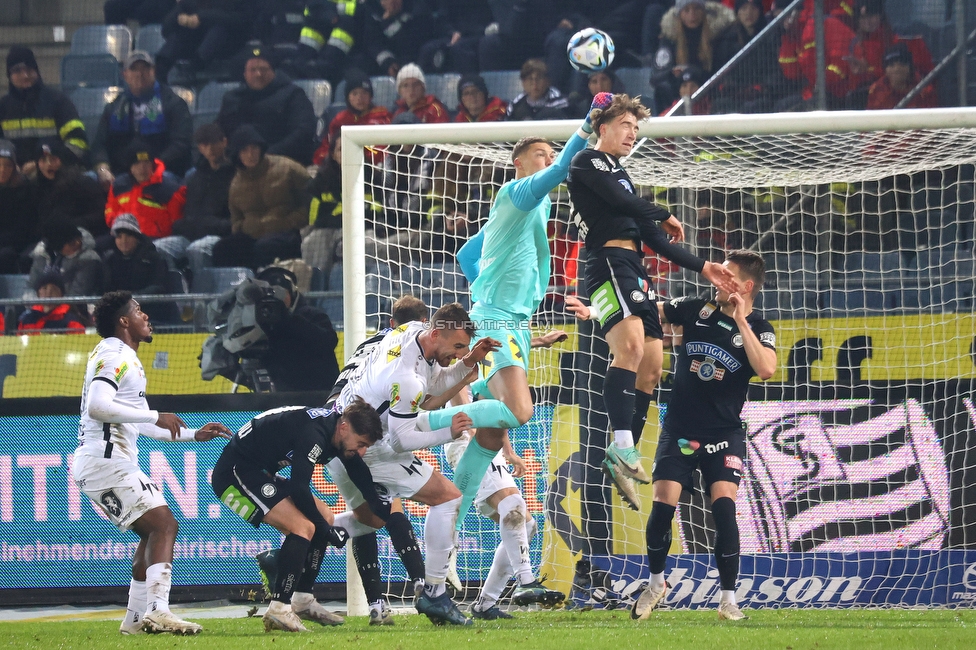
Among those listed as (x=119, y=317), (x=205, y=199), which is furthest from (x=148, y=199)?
(x=119, y=317)

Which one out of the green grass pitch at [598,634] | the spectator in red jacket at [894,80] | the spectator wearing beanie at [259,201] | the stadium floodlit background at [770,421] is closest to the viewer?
the green grass pitch at [598,634]

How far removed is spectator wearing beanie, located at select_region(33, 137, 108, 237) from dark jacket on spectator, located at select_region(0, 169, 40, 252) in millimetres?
92

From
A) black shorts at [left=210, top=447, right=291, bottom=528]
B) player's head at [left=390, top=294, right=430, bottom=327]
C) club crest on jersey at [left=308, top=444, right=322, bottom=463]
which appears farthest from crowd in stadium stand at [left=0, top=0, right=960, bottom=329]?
club crest on jersey at [left=308, top=444, right=322, bottom=463]

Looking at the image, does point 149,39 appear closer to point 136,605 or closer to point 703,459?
point 136,605

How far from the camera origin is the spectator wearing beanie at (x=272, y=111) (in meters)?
11.9

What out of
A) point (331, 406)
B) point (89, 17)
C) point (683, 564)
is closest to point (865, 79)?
point (683, 564)

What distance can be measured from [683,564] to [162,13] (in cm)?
1022

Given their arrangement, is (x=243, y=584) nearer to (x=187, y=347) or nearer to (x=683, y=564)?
(x=187, y=347)

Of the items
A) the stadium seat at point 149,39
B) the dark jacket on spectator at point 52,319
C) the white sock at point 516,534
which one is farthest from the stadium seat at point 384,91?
the white sock at point 516,534

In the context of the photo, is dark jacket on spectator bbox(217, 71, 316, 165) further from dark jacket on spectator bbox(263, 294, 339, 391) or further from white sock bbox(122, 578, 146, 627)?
white sock bbox(122, 578, 146, 627)

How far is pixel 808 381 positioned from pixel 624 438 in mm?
2363

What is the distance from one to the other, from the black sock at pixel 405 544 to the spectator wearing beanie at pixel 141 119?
7.32 meters

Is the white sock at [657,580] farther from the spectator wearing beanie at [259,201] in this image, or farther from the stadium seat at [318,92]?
the stadium seat at [318,92]

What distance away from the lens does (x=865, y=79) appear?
9.89 m
